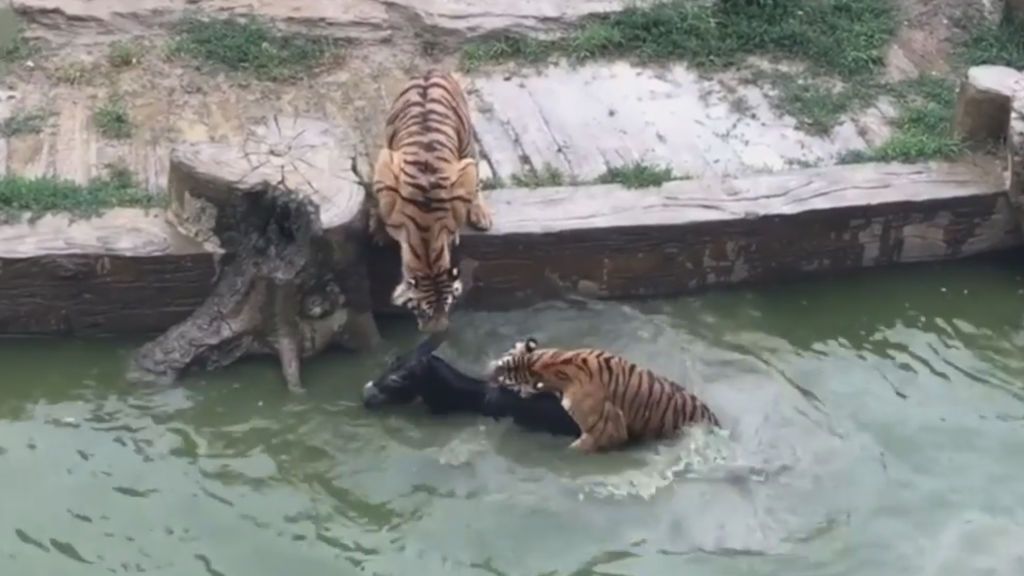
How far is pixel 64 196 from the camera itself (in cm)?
715

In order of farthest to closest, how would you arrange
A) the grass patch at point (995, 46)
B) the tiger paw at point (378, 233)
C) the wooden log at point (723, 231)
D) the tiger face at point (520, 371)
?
the grass patch at point (995, 46) → the wooden log at point (723, 231) → the tiger paw at point (378, 233) → the tiger face at point (520, 371)

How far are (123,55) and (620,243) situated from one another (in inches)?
108

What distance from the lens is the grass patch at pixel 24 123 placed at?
7745 millimetres

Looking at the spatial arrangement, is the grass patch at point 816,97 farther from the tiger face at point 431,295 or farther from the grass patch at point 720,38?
the tiger face at point 431,295

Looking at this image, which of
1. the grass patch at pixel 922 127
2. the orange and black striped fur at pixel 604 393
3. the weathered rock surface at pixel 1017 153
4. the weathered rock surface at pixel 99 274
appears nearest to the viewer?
the orange and black striped fur at pixel 604 393

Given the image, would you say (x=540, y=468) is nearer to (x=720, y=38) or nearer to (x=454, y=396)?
(x=454, y=396)

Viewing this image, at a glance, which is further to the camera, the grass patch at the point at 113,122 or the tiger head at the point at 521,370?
the grass patch at the point at 113,122

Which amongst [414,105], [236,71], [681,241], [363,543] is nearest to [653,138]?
[681,241]

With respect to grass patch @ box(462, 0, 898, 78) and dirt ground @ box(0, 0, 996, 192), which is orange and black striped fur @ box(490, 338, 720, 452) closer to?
dirt ground @ box(0, 0, 996, 192)

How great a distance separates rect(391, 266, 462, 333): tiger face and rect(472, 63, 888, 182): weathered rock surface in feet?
3.23

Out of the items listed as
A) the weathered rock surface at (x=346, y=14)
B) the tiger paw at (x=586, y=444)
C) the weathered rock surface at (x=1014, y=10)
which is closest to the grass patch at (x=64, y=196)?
the weathered rock surface at (x=346, y=14)

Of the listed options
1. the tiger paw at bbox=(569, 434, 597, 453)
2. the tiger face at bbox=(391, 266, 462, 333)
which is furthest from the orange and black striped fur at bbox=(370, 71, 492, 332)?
the tiger paw at bbox=(569, 434, 597, 453)

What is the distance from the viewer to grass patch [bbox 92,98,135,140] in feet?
25.5

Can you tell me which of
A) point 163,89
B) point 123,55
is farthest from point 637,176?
point 123,55
